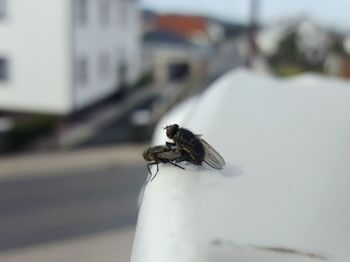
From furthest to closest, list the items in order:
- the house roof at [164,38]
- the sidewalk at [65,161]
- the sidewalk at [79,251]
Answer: the house roof at [164,38] < the sidewalk at [65,161] < the sidewalk at [79,251]

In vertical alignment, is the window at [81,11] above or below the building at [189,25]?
above

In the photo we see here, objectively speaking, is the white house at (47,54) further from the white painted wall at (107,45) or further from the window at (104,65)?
the window at (104,65)

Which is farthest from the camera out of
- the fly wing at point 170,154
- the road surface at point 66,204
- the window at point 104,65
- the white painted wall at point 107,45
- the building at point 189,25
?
the building at point 189,25

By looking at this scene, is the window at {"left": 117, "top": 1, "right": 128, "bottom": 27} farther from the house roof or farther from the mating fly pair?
the mating fly pair

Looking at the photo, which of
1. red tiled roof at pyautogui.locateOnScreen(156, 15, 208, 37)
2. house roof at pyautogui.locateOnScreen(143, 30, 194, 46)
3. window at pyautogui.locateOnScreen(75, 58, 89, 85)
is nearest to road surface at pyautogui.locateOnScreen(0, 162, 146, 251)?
window at pyautogui.locateOnScreen(75, 58, 89, 85)

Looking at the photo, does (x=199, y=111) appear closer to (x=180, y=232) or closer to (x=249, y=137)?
(x=249, y=137)

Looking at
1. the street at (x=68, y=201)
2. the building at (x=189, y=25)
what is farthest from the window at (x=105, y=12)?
the building at (x=189, y=25)

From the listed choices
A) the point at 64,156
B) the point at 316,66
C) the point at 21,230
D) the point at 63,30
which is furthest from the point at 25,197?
the point at 316,66
